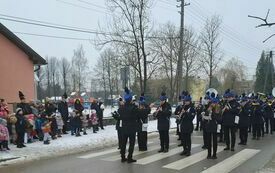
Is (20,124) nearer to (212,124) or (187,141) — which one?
(187,141)

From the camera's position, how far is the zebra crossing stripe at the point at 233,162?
34.8 ft

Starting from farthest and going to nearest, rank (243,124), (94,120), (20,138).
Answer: (94,120), (243,124), (20,138)

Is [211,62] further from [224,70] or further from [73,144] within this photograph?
[224,70]

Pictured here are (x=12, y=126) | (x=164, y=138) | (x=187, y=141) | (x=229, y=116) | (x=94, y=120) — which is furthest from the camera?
(x=94, y=120)

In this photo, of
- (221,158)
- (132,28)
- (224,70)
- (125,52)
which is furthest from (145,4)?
(224,70)

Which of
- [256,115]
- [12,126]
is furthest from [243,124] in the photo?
[12,126]

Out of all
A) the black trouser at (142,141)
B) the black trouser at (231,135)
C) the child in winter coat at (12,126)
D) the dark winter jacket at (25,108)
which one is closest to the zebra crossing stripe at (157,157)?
the black trouser at (142,141)

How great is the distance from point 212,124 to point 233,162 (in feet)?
4.25

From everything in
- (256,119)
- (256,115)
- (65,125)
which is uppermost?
(256,115)

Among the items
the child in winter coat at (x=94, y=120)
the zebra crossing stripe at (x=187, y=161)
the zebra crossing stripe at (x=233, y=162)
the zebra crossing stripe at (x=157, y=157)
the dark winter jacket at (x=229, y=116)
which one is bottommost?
the zebra crossing stripe at (x=233, y=162)

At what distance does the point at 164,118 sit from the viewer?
13.5 metres

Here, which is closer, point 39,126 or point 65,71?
point 39,126

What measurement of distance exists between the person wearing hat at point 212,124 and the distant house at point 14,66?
12.4 metres

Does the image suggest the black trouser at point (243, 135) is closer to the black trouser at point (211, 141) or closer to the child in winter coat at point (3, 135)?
the black trouser at point (211, 141)
